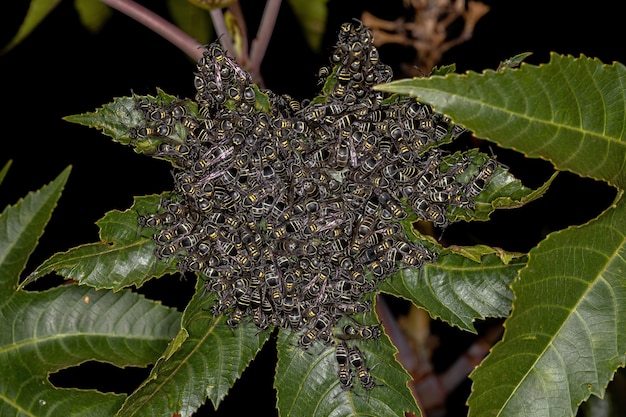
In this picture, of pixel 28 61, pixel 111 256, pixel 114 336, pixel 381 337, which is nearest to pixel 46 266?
pixel 111 256

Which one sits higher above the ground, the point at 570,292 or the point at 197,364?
the point at 570,292

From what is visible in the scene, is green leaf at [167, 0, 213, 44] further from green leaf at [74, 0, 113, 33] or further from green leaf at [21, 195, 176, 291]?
green leaf at [21, 195, 176, 291]

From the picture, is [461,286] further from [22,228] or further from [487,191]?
[22,228]

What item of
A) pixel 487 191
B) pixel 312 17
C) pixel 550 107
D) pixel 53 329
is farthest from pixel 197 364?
pixel 312 17

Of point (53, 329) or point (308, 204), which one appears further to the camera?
point (53, 329)

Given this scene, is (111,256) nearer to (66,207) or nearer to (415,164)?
(415,164)

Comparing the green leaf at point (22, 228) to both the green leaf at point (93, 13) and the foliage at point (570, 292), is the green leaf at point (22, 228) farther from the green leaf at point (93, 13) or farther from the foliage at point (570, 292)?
the foliage at point (570, 292)

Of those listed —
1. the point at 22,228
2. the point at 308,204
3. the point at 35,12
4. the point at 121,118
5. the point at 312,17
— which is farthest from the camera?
the point at 312,17
